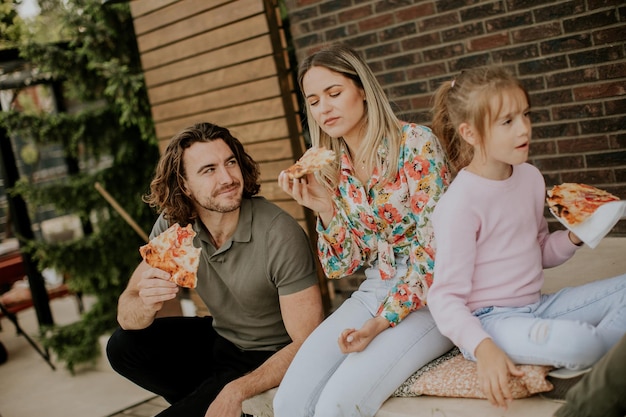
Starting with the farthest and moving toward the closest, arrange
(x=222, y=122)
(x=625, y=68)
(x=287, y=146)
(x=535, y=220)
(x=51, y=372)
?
1. (x=51, y=372)
2. (x=222, y=122)
3. (x=287, y=146)
4. (x=625, y=68)
5. (x=535, y=220)

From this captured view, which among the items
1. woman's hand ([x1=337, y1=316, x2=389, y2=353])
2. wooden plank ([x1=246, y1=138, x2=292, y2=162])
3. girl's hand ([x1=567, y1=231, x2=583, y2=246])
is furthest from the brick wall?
woman's hand ([x1=337, y1=316, x2=389, y2=353])

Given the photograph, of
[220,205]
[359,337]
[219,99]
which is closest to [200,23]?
[219,99]

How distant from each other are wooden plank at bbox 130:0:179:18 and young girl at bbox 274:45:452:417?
2762mm

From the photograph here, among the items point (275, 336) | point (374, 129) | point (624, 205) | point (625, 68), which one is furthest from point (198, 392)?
point (625, 68)

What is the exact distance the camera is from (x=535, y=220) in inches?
95.3

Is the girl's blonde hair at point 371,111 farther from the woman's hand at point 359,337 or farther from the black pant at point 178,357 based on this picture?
the black pant at point 178,357

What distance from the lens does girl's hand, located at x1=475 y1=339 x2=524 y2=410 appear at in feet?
6.76

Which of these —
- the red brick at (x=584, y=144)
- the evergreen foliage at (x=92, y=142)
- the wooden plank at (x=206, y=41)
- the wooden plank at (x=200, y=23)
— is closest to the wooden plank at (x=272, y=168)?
the wooden plank at (x=206, y=41)

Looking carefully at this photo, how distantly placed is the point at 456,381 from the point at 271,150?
2.78 meters

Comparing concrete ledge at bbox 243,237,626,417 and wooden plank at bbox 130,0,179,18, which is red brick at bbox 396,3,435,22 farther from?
wooden plank at bbox 130,0,179,18

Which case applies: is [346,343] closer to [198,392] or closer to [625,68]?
Result: [198,392]

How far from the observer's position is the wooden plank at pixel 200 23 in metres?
4.65

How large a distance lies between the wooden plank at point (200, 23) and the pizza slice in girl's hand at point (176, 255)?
218 centimetres

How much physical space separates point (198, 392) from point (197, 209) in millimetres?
803
